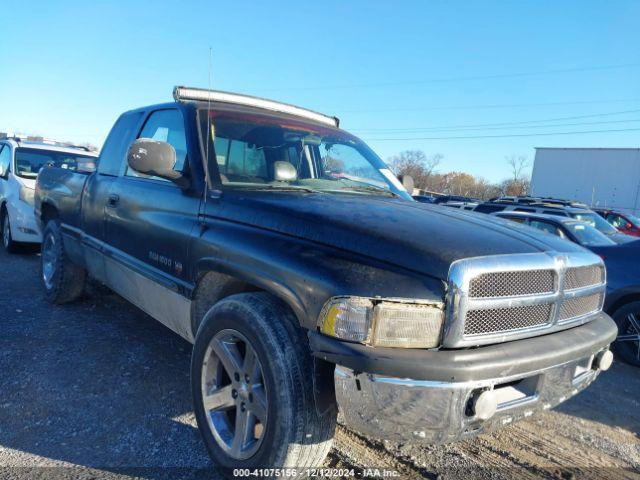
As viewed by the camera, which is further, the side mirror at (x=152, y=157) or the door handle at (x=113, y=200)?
the door handle at (x=113, y=200)

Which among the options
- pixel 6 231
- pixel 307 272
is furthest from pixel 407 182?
pixel 6 231

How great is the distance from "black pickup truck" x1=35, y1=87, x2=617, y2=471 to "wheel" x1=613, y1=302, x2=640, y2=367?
8.67 feet

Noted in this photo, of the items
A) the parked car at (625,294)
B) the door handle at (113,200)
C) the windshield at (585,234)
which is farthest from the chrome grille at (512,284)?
the windshield at (585,234)

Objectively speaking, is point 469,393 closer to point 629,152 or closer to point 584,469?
point 584,469

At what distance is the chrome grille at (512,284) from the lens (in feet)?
6.74

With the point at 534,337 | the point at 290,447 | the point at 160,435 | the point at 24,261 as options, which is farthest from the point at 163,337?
the point at 24,261

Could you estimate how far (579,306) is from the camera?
8.43ft

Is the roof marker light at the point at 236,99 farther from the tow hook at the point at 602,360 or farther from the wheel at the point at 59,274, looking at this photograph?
the tow hook at the point at 602,360

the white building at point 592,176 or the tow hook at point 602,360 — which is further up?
the white building at point 592,176

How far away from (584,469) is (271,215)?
236cm

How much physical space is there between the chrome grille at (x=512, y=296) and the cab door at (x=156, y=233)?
5.34ft

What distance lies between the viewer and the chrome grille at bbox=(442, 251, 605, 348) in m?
2.01

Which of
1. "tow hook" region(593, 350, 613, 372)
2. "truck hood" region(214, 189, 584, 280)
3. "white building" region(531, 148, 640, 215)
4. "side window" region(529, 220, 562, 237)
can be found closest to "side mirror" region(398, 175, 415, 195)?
"truck hood" region(214, 189, 584, 280)

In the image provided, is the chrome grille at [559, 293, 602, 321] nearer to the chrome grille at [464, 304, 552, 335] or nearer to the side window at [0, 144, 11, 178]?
the chrome grille at [464, 304, 552, 335]
